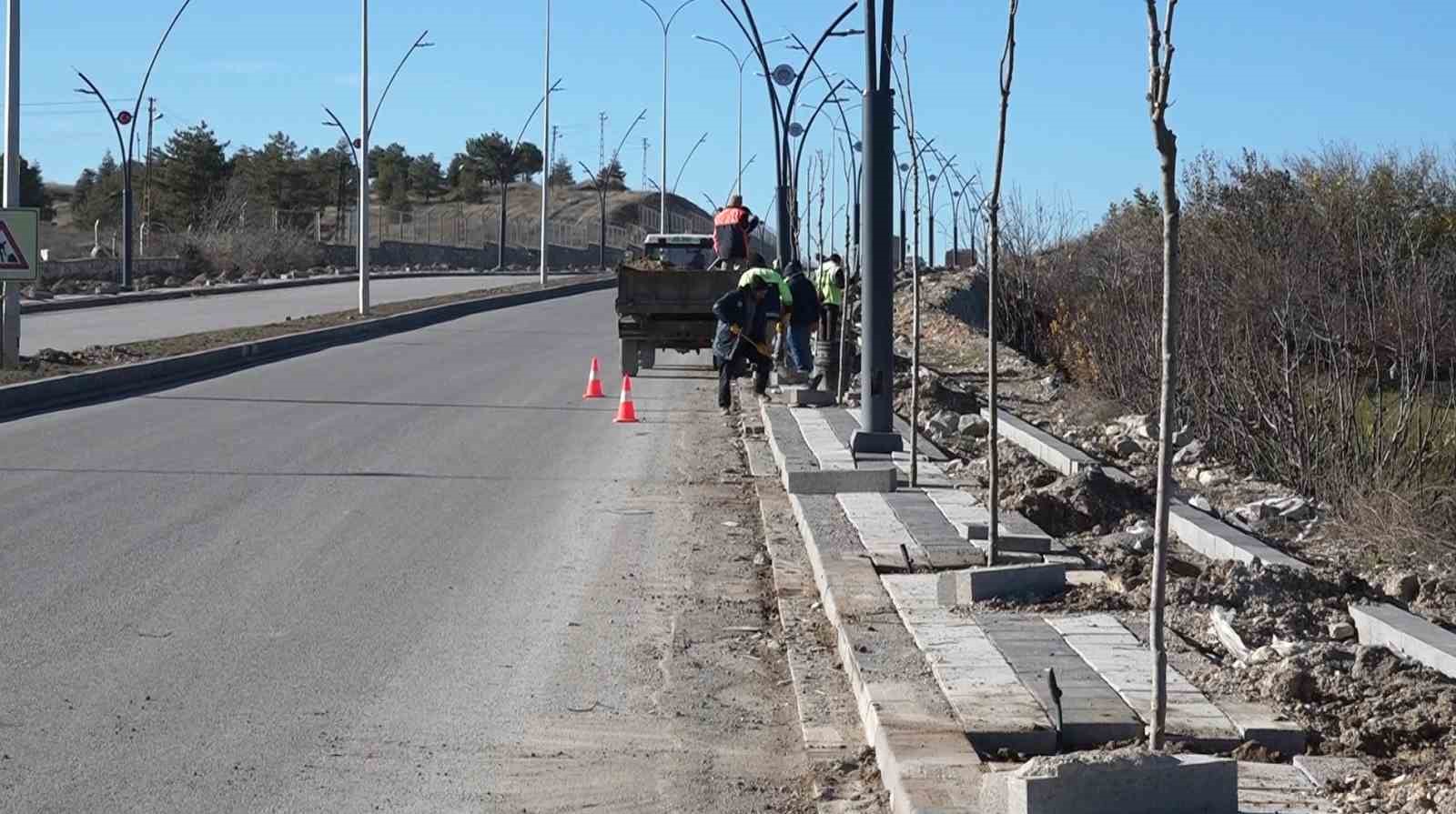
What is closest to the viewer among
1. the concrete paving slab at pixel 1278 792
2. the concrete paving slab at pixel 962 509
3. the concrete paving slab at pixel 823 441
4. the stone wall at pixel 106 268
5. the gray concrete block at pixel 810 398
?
the concrete paving slab at pixel 1278 792

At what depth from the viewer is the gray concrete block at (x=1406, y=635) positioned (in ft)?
21.6

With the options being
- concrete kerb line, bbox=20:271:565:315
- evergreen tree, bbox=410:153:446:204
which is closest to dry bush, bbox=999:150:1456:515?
concrete kerb line, bbox=20:271:565:315

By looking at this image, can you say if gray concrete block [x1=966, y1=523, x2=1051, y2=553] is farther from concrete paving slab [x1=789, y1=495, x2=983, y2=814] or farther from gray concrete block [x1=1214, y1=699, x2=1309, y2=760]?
gray concrete block [x1=1214, y1=699, x2=1309, y2=760]

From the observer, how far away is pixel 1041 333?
33875 millimetres

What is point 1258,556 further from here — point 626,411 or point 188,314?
point 188,314

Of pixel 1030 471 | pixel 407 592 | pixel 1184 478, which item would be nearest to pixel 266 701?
pixel 407 592

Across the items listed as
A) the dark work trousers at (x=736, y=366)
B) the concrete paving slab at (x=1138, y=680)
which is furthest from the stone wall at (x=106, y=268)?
the concrete paving slab at (x=1138, y=680)

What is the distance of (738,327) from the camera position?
1911cm

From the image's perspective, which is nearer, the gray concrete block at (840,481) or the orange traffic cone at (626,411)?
the gray concrete block at (840,481)

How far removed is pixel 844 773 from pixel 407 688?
2.02 m

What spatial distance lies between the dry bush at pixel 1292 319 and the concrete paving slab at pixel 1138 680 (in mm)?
5610

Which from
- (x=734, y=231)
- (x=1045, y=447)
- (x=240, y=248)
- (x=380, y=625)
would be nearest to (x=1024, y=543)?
(x=380, y=625)

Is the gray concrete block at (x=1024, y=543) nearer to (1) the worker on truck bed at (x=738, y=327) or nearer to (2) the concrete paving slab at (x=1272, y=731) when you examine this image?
(2) the concrete paving slab at (x=1272, y=731)

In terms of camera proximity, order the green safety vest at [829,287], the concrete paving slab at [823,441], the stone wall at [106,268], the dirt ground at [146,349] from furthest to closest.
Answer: the stone wall at [106,268] → the green safety vest at [829,287] → the dirt ground at [146,349] → the concrete paving slab at [823,441]
